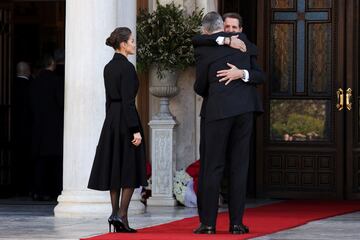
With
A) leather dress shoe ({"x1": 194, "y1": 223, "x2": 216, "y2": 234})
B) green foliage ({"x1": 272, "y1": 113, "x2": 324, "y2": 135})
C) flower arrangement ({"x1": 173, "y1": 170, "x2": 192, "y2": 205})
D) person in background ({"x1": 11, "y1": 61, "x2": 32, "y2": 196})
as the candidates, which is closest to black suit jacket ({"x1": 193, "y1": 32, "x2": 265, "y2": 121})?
leather dress shoe ({"x1": 194, "y1": 223, "x2": 216, "y2": 234})

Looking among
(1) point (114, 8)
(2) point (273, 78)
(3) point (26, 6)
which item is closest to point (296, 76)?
(2) point (273, 78)

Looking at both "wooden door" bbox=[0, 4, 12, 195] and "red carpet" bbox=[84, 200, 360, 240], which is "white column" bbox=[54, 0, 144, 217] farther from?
"wooden door" bbox=[0, 4, 12, 195]

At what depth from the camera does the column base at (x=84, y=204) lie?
12547 mm

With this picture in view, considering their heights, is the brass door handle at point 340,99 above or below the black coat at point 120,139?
above

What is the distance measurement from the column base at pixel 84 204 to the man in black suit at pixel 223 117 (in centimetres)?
232

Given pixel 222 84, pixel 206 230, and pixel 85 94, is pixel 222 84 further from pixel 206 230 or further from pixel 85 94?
pixel 85 94

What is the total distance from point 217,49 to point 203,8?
15.6 feet

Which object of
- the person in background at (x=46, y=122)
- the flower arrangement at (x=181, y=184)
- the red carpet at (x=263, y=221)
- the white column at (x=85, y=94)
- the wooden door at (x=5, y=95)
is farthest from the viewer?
the wooden door at (x=5, y=95)

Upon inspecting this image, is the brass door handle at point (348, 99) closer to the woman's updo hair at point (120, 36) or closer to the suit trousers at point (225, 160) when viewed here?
the suit trousers at point (225, 160)

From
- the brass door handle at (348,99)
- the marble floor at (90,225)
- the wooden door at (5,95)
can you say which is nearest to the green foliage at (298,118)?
the brass door handle at (348,99)

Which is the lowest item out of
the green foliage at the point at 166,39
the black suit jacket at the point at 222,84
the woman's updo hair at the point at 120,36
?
the black suit jacket at the point at 222,84

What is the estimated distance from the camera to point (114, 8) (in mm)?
12820

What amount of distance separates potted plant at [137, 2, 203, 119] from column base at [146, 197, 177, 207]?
0.97 m

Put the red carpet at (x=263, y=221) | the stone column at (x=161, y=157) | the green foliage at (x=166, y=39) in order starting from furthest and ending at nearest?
1. the stone column at (x=161, y=157)
2. the green foliage at (x=166, y=39)
3. the red carpet at (x=263, y=221)
